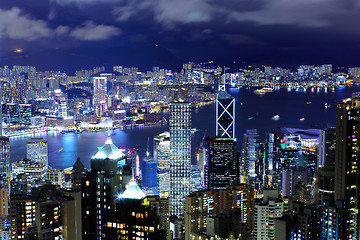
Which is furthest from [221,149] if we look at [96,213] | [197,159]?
[96,213]

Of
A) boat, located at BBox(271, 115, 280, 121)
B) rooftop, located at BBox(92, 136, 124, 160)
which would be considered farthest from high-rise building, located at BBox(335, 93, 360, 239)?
boat, located at BBox(271, 115, 280, 121)

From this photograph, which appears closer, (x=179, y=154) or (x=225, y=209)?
(x=225, y=209)

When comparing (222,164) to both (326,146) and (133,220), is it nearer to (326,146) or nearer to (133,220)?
(326,146)

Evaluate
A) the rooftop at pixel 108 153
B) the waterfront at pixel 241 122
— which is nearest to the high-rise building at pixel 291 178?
the waterfront at pixel 241 122

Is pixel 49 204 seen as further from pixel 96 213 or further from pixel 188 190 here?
pixel 188 190

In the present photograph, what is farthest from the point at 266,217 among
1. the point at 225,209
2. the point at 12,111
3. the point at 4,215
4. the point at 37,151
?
the point at 12,111

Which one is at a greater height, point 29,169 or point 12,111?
point 12,111

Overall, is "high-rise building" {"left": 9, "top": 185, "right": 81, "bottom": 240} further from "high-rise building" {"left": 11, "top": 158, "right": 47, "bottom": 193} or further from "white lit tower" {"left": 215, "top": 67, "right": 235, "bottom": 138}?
"white lit tower" {"left": 215, "top": 67, "right": 235, "bottom": 138}
